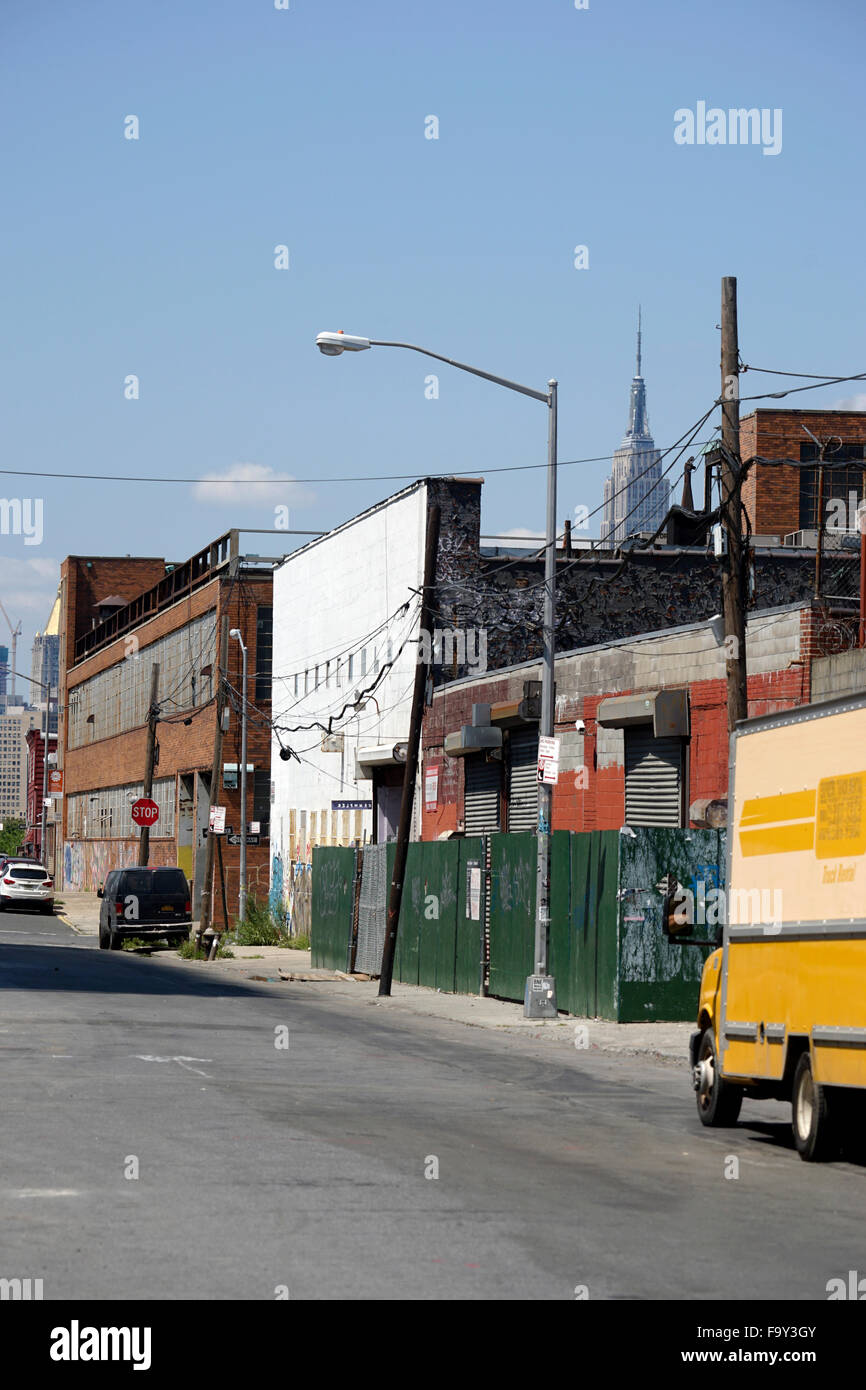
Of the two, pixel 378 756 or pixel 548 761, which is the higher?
pixel 378 756

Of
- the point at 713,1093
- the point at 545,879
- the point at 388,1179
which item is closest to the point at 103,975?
the point at 545,879

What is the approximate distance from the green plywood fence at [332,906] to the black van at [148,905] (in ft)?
18.1

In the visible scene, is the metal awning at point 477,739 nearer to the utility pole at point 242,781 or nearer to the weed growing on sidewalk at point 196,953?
the weed growing on sidewalk at point 196,953

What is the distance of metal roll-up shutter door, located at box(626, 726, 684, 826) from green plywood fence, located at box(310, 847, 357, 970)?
782 centimetres

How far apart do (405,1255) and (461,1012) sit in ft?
60.4

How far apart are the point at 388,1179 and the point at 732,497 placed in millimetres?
12192

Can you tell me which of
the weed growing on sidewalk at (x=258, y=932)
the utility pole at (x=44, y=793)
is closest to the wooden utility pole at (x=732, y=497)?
the weed growing on sidewalk at (x=258, y=932)

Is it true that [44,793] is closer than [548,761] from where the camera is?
No

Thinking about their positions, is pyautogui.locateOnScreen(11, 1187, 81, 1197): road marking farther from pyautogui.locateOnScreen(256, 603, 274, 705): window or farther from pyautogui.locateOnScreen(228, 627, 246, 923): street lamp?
pyautogui.locateOnScreen(256, 603, 274, 705): window

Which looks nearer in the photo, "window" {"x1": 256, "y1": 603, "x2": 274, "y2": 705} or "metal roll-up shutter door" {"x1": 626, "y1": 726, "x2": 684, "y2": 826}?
"metal roll-up shutter door" {"x1": 626, "y1": 726, "x2": 684, "y2": 826}

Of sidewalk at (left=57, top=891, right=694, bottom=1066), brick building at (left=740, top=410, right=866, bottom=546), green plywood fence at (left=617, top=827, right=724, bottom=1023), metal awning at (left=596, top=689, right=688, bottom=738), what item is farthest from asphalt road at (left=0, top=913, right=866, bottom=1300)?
brick building at (left=740, top=410, right=866, bottom=546)

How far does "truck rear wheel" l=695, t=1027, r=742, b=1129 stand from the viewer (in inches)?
551

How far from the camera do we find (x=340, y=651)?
4672 cm

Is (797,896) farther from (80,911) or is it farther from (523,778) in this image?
(80,911)
